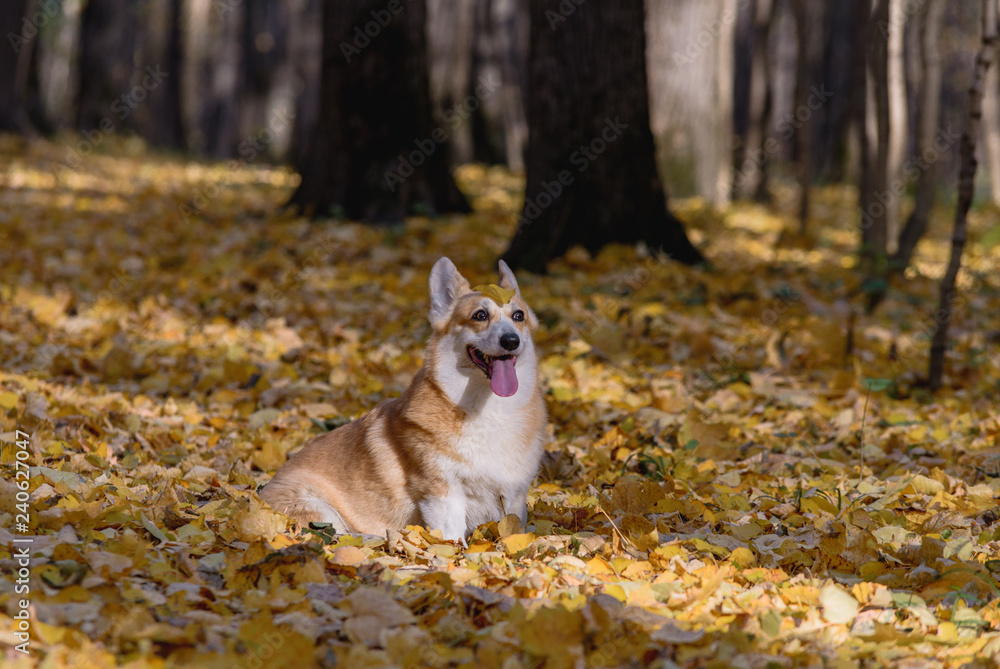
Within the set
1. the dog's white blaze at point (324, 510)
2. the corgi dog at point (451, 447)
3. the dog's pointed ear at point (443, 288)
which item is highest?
the dog's pointed ear at point (443, 288)

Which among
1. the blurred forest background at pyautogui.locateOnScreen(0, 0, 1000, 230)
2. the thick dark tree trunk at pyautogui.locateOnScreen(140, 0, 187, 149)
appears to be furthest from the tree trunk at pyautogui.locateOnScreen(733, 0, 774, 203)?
the thick dark tree trunk at pyautogui.locateOnScreen(140, 0, 187, 149)

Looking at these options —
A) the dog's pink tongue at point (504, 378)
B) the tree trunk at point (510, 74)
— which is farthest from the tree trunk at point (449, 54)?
the dog's pink tongue at point (504, 378)

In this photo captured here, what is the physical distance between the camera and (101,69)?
83.8ft

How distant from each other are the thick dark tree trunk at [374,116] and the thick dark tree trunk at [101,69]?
1827 cm

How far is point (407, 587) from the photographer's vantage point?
3.04 m

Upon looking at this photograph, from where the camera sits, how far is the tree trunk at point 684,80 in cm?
1060

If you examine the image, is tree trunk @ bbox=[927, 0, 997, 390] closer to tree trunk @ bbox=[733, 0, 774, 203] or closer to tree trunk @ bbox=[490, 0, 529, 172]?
tree trunk @ bbox=[733, 0, 774, 203]

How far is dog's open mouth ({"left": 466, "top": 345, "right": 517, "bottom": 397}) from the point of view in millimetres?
3564

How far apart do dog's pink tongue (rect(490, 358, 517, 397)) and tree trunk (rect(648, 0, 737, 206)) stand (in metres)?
7.60

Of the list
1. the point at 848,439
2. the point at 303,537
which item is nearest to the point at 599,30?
the point at 848,439

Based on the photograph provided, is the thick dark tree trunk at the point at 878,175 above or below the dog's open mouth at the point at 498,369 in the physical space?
above

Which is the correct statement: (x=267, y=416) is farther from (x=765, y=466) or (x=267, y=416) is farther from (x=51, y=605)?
(x=765, y=466)

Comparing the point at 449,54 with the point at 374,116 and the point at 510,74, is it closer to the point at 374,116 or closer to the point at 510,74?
the point at 510,74

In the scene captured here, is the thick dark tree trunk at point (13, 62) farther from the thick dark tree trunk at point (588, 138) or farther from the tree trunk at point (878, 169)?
the tree trunk at point (878, 169)
